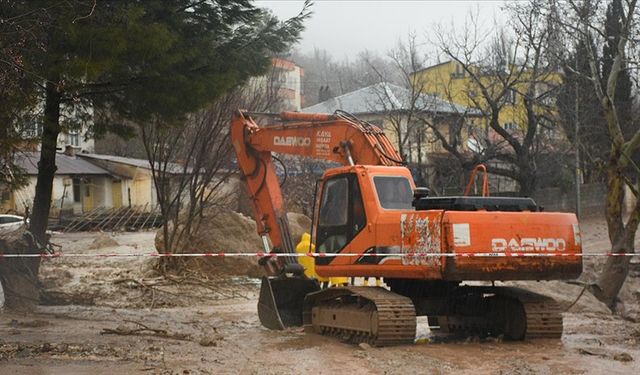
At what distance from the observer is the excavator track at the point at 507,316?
11891 millimetres

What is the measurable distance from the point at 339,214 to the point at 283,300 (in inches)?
90.3

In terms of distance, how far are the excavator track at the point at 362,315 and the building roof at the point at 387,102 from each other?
762 inches

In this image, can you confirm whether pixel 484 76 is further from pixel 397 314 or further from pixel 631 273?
pixel 397 314

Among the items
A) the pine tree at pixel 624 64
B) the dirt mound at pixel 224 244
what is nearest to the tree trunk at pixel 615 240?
the pine tree at pixel 624 64

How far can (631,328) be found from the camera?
44.8 ft

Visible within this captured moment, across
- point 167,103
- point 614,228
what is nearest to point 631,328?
point 614,228

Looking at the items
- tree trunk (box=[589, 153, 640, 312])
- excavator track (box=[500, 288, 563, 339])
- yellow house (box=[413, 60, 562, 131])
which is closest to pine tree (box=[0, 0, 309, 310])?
excavator track (box=[500, 288, 563, 339])

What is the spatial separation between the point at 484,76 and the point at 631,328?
20.5 meters

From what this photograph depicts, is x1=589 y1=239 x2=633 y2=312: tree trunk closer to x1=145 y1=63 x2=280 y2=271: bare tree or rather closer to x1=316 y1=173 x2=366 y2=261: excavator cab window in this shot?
x1=316 y1=173 x2=366 y2=261: excavator cab window

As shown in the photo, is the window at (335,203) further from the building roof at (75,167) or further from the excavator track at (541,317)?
the building roof at (75,167)

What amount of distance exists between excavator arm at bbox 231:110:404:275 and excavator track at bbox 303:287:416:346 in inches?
75.7

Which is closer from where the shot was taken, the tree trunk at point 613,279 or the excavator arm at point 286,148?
the excavator arm at point 286,148

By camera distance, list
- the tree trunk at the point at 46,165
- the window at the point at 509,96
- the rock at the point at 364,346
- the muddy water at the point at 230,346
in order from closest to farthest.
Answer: the muddy water at the point at 230,346
the rock at the point at 364,346
the tree trunk at the point at 46,165
the window at the point at 509,96

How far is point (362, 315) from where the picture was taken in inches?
460
